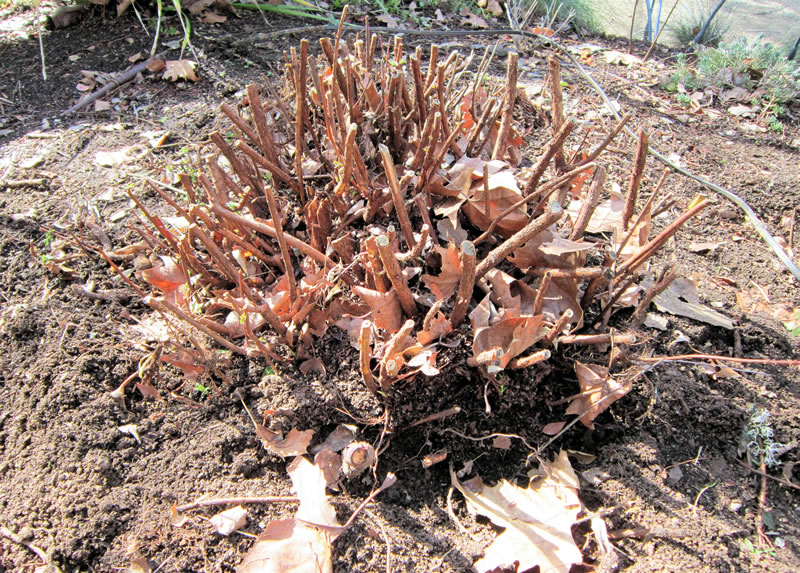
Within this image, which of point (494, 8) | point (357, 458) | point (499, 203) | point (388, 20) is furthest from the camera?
point (494, 8)

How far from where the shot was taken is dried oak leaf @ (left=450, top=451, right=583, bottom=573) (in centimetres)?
124

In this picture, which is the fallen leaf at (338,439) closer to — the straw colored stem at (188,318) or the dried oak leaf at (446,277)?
the straw colored stem at (188,318)

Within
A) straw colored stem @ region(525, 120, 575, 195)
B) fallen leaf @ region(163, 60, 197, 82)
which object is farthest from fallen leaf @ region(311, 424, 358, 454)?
fallen leaf @ region(163, 60, 197, 82)

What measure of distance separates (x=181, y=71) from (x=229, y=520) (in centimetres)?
271

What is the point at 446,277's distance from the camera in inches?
57.2

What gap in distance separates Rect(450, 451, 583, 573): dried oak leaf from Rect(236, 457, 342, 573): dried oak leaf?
383 millimetres

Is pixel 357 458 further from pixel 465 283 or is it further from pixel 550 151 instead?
pixel 550 151

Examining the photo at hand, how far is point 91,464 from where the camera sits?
145cm

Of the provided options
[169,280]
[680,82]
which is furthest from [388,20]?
[169,280]

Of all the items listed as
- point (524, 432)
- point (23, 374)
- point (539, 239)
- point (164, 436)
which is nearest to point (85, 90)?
point (23, 374)

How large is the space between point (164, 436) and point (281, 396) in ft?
1.30

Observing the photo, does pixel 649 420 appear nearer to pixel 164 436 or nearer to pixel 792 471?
pixel 792 471

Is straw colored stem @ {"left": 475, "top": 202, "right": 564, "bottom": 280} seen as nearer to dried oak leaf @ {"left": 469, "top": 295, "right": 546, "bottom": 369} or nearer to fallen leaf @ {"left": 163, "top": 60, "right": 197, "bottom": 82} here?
dried oak leaf @ {"left": 469, "top": 295, "right": 546, "bottom": 369}

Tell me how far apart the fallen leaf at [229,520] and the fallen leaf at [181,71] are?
2635mm
